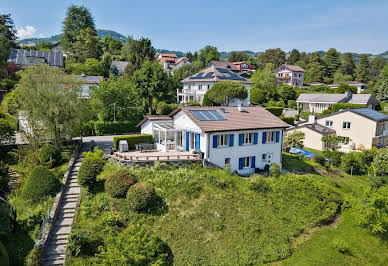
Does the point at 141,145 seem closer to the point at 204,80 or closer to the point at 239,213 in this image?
the point at 239,213

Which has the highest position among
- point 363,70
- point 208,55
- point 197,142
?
point 208,55

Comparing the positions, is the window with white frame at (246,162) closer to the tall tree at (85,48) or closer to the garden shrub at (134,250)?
the garden shrub at (134,250)

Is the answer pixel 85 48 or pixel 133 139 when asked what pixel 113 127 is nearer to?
pixel 133 139

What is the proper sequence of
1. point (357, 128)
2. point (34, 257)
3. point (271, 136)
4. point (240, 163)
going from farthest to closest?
point (357, 128), point (271, 136), point (240, 163), point (34, 257)

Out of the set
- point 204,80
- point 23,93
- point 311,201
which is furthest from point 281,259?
point 204,80

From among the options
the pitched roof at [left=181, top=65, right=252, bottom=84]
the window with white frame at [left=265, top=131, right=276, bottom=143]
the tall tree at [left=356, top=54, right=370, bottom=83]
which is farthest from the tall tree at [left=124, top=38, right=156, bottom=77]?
the tall tree at [left=356, top=54, right=370, bottom=83]

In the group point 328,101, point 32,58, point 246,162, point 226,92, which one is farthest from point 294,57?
point 246,162
